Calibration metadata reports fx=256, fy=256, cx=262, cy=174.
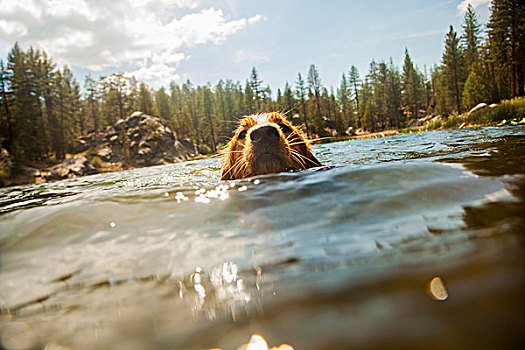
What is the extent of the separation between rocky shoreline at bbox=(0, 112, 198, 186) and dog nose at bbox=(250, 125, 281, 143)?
4814 centimetres

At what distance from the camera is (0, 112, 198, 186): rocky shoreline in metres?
44.4

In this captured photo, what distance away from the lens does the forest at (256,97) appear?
3500cm

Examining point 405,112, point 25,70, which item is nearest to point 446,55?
point 405,112

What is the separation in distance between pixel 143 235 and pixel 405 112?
297 feet

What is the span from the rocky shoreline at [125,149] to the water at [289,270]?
4907 cm

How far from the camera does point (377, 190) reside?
7.99 feet

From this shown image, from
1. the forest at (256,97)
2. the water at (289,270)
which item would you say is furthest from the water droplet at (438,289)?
the forest at (256,97)

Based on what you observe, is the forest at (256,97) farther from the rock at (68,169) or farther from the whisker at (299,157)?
the whisker at (299,157)

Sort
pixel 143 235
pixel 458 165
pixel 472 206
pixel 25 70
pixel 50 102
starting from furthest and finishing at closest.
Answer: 1. pixel 50 102
2. pixel 25 70
3. pixel 458 165
4. pixel 143 235
5. pixel 472 206

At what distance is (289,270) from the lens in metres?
1.49

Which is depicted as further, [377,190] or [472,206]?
[377,190]

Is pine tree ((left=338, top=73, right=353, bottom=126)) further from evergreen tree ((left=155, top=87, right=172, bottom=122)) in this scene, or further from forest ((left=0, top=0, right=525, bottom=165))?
evergreen tree ((left=155, top=87, right=172, bottom=122))

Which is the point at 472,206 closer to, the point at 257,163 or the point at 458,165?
the point at 458,165

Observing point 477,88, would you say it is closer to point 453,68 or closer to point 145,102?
point 453,68
